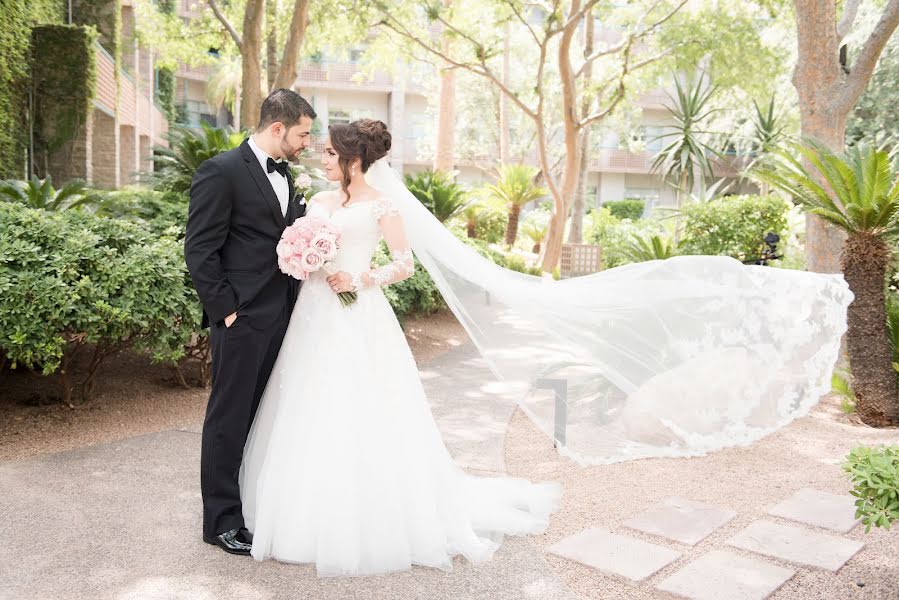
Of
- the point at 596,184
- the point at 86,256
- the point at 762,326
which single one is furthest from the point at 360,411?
the point at 596,184

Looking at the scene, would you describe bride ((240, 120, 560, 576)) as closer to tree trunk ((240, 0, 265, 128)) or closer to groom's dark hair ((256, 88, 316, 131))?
groom's dark hair ((256, 88, 316, 131))

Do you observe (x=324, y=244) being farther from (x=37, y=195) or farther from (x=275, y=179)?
(x=37, y=195)

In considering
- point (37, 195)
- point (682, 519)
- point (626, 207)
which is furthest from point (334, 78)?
point (682, 519)

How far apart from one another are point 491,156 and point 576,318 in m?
31.1

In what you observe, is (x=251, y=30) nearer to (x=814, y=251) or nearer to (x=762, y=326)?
(x=814, y=251)

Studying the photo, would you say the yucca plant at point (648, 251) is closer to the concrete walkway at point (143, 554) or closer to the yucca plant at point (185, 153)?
the yucca plant at point (185, 153)

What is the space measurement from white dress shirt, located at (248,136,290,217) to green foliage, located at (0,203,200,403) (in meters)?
2.14

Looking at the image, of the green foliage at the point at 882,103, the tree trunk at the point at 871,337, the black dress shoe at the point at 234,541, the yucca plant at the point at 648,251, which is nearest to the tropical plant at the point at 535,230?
the yucca plant at the point at 648,251

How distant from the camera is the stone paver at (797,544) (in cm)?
393

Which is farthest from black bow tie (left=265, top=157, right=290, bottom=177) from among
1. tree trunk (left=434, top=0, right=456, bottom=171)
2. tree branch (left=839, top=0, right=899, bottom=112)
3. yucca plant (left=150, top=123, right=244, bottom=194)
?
tree trunk (left=434, top=0, right=456, bottom=171)

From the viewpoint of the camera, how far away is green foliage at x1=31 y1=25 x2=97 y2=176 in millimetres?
13883

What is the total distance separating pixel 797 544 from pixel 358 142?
3121mm

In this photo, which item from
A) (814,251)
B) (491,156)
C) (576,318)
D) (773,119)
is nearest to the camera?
(576,318)

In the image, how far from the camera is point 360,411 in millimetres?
3965
